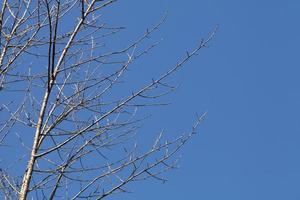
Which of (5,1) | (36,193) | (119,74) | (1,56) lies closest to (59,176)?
(36,193)

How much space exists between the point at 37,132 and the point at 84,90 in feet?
1.86

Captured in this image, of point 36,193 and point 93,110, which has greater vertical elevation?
point 93,110

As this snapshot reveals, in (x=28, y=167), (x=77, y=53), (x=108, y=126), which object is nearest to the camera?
(x=28, y=167)

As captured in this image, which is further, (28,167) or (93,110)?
(93,110)

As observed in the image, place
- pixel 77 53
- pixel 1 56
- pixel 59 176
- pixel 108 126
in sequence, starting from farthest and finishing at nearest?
1. pixel 77 53
2. pixel 1 56
3. pixel 108 126
4. pixel 59 176

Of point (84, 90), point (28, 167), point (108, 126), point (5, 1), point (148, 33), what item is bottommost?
point (28, 167)

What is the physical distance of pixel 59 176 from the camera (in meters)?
2.93

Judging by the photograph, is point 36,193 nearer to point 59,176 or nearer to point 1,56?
point 59,176

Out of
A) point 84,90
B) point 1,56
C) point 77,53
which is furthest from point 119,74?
point 1,56

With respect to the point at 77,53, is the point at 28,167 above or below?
below

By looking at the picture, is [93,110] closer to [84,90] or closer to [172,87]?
[84,90]

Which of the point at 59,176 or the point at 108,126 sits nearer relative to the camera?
the point at 59,176

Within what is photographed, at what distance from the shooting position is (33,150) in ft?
9.11

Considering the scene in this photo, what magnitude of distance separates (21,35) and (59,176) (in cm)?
130
